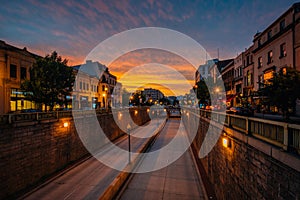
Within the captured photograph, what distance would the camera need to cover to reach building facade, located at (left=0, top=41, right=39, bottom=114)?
80.7 ft

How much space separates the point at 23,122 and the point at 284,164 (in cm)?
1445

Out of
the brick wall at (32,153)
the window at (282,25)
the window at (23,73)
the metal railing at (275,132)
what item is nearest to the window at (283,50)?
the window at (282,25)

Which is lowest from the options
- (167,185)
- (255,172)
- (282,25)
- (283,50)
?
(167,185)

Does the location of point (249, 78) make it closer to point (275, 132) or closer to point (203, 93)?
point (203, 93)

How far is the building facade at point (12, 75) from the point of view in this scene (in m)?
24.6

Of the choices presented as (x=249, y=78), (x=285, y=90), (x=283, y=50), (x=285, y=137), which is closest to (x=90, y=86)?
(x=249, y=78)

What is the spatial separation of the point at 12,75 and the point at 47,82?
7092 millimetres

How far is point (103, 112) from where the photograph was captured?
28375 mm

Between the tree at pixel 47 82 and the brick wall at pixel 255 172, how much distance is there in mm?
21911

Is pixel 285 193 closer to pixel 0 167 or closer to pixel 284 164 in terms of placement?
pixel 284 164

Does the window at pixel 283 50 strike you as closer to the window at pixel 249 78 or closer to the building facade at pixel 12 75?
the window at pixel 249 78

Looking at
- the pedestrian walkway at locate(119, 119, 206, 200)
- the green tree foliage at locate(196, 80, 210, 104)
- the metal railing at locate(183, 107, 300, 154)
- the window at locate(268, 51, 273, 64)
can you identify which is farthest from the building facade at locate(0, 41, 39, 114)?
the window at locate(268, 51, 273, 64)

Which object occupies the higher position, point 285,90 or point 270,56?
point 270,56

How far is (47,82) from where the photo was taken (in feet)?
76.9
